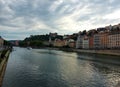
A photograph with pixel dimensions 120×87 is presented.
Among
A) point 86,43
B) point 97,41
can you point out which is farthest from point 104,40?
point 86,43

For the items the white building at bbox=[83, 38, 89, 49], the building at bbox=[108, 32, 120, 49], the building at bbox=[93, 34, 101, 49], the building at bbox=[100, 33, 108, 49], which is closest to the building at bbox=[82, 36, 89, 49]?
the white building at bbox=[83, 38, 89, 49]

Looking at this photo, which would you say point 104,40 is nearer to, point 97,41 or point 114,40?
point 97,41

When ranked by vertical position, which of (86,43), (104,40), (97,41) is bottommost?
(86,43)

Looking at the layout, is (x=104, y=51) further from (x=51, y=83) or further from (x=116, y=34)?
(x=51, y=83)

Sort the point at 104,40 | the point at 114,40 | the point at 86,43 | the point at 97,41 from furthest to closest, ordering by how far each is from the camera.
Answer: the point at 86,43 < the point at 97,41 < the point at 104,40 < the point at 114,40

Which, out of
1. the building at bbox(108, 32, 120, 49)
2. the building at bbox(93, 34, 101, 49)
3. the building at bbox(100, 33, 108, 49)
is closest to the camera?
the building at bbox(108, 32, 120, 49)

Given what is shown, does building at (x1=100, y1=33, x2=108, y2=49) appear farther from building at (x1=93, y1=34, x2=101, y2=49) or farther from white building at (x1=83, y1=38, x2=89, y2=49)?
white building at (x1=83, y1=38, x2=89, y2=49)

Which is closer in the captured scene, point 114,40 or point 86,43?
point 114,40

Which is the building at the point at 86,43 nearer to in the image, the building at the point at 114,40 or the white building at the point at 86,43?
the white building at the point at 86,43

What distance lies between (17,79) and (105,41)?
86219 mm

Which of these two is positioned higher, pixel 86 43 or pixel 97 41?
pixel 97 41

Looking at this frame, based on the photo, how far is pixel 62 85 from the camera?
1941cm

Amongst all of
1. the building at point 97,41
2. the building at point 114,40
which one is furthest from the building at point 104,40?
the building at point 114,40

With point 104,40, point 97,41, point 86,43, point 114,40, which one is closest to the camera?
point 114,40
